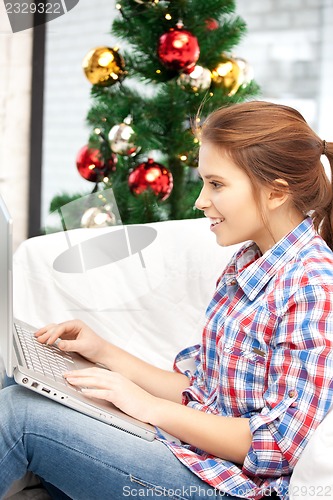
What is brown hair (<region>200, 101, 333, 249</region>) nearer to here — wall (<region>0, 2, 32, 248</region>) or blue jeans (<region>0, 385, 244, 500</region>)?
blue jeans (<region>0, 385, 244, 500</region>)

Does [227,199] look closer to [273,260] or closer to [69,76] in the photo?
[273,260]

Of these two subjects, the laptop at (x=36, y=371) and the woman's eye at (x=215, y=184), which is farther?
the woman's eye at (x=215, y=184)

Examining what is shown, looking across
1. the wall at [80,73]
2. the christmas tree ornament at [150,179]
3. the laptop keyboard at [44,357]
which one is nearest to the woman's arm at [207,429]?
the laptop keyboard at [44,357]

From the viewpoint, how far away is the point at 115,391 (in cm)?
114

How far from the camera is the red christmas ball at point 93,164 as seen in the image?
2536 mm

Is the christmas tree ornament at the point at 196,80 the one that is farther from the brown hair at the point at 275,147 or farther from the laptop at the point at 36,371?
the laptop at the point at 36,371

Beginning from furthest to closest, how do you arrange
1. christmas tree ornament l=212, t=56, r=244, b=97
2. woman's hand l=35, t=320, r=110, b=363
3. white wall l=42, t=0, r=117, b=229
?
white wall l=42, t=0, r=117, b=229 < christmas tree ornament l=212, t=56, r=244, b=97 < woman's hand l=35, t=320, r=110, b=363

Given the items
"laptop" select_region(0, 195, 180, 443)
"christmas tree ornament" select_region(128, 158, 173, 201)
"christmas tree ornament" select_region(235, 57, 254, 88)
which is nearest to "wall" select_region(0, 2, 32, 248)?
"christmas tree ornament" select_region(128, 158, 173, 201)

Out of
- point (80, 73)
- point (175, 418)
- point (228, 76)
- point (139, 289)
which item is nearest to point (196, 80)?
point (228, 76)

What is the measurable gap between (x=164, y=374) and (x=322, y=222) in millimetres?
402

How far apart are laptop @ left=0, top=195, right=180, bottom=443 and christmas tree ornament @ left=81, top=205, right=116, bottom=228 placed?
101 cm

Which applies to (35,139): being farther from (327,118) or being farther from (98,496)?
(98,496)

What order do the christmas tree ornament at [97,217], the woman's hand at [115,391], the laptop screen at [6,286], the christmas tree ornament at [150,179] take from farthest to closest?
the christmas tree ornament at [150,179] → the christmas tree ornament at [97,217] → the woman's hand at [115,391] → the laptop screen at [6,286]

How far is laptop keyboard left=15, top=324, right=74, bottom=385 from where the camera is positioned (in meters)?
1.17
